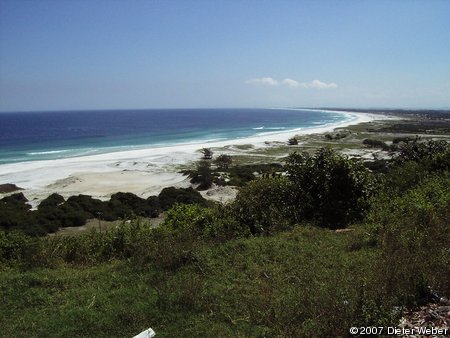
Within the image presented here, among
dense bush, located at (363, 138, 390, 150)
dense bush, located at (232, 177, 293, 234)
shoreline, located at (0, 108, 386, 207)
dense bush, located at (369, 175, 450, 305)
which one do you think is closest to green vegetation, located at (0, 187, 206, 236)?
shoreline, located at (0, 108, 386, 207)

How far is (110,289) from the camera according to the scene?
7.04m

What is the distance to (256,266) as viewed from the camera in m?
7.53

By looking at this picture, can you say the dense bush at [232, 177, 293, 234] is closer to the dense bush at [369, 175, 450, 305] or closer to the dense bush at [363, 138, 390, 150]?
the dense bush at [369, 175, 450, 305]

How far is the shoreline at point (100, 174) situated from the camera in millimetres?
33938

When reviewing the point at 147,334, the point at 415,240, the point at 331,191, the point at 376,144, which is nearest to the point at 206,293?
the point at 147,334

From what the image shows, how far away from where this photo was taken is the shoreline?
1336 inches

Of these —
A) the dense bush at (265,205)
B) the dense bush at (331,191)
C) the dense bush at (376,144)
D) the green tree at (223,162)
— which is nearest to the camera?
the dense bush at (265,205)

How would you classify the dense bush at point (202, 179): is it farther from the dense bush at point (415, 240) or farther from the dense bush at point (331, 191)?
the dense bush at point (415, 240)

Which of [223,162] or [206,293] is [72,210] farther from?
[223,162]

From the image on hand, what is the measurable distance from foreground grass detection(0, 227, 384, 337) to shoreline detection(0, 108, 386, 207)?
78.7ft

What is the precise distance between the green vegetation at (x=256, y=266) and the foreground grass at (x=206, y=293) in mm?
24

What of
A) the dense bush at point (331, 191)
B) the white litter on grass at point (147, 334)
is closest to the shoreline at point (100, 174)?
the dense bush at point (331, 191)

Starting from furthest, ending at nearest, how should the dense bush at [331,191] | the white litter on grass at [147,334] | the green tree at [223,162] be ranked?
the green tree at [223,162]
the dense bush at [331,191]
the white litter on grass at [147,334]

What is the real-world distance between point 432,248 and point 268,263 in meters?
3.04
